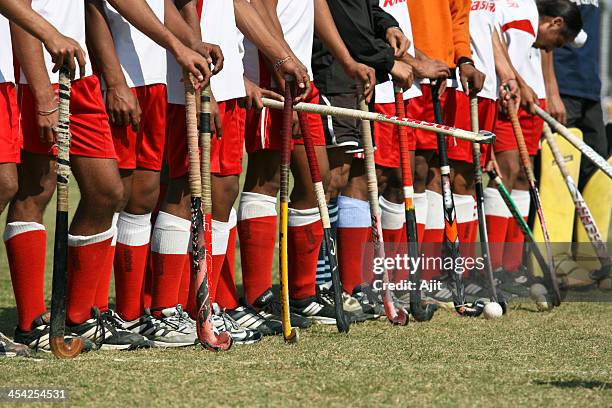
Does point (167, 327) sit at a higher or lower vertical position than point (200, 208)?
lower

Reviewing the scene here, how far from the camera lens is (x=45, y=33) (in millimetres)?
4148

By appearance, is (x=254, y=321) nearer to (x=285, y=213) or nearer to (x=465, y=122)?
(x=285, y=213)

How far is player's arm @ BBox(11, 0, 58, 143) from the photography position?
4367 mm

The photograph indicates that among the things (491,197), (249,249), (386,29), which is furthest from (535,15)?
(249,249)

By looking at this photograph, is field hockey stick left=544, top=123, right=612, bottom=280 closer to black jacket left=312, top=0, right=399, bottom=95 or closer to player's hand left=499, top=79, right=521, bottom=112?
player's hand left=499, top=79, right=521, bottom=112

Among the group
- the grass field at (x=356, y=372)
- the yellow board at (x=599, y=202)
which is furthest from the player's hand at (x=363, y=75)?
the yellow board at (x=599, y=202)

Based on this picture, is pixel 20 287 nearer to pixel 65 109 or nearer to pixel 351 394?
pixel 65 109

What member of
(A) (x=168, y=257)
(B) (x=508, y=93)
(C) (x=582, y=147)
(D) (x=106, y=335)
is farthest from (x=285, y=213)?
(C) (x=582, y=147)

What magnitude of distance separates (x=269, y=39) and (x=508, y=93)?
7.62ft

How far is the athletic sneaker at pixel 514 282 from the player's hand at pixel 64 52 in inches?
142

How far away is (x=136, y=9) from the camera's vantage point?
4.61 meters

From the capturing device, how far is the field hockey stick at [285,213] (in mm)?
4910

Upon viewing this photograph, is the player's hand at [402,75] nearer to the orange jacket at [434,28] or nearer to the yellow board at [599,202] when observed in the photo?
the orange jacket at [434,28]

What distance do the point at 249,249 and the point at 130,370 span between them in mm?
1653
